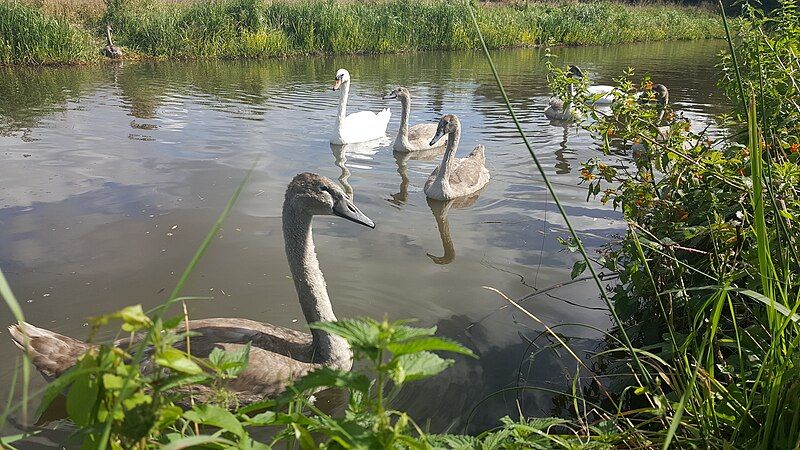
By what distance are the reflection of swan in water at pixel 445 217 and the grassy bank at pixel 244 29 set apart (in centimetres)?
1585

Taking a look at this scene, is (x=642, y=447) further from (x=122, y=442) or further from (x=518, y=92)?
(x=518, y=92)

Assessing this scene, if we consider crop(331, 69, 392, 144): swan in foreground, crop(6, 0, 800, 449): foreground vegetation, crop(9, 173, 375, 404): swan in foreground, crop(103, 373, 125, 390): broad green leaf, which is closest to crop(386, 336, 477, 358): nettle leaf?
crop(6, 0, 800, 449): foreground vegetation

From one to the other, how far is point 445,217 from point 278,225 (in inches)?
73.0

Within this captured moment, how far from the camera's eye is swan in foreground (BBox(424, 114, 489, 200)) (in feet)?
24.4

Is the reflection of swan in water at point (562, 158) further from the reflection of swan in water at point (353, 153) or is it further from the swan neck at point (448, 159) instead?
the reflection of swan in water at point (353, 153)

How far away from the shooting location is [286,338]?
157 inches

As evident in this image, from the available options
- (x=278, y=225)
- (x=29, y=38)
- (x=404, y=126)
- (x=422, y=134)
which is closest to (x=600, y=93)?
(x=278, y=225)

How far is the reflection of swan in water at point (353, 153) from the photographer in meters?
8.90

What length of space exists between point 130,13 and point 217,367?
24459 mm

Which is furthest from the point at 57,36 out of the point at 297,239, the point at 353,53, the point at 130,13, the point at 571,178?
the point at 297,239

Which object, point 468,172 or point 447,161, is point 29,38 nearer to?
point 447,161

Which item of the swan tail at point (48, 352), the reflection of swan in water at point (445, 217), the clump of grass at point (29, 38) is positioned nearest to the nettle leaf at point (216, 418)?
the swan tail at point (48, 352)

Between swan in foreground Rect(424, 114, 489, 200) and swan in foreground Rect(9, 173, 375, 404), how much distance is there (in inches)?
124

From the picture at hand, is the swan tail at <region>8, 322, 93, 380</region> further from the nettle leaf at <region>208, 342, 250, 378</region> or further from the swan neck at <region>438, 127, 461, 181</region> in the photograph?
the swan neck at <region>438, 127, 461, 181</region>
